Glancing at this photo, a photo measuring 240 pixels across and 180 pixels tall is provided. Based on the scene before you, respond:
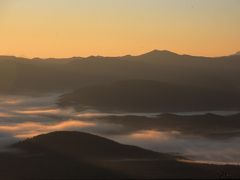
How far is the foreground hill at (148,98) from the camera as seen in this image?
126 metres

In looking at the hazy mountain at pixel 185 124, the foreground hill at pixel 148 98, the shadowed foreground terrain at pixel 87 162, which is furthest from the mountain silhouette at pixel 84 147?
the foreground hill at pixel 148 98

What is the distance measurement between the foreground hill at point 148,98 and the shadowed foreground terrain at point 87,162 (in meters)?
65.3

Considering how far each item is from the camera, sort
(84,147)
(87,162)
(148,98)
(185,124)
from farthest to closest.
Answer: (148,98) < (185,124) < (84,147) < (87,162)

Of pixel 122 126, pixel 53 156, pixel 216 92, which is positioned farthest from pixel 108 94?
pixel 53 156

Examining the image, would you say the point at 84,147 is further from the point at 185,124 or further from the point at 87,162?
the point at 185,124

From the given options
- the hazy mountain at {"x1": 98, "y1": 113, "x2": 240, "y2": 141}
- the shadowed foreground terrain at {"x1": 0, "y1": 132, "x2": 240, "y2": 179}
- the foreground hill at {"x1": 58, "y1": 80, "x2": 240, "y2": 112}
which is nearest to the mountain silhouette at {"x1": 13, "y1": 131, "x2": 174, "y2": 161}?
the shadowed foreground terrain at {"x1": 0, "y1": 132, "x2": 240, "y2": 179}

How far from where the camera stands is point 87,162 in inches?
1906

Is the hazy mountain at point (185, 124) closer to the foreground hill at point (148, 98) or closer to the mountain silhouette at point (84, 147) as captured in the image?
the foreground hill at point (148, 98)

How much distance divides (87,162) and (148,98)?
81.5 meters

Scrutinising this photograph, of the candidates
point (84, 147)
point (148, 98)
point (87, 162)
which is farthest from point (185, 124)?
point (87, 162)

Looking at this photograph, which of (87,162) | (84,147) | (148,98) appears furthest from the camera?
(148,98)

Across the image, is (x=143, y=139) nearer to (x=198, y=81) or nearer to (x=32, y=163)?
(x=32, y=163)

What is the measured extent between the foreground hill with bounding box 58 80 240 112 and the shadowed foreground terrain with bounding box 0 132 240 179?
65258 millimetres

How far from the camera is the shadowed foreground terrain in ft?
147
